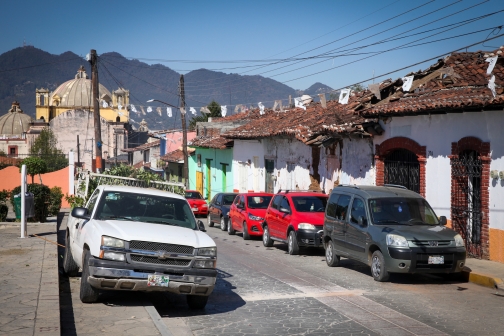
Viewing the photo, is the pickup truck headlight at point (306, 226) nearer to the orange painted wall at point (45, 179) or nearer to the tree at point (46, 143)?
the orange painted wall at point (45, 179)

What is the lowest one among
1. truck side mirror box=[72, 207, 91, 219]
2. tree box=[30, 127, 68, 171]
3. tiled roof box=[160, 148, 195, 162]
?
truck side mirror box=[72, 207, 91, 219]

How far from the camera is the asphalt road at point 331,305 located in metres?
9.28

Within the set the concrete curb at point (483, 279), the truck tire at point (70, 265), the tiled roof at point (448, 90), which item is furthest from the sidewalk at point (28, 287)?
the tiled roof at point (448, 90)

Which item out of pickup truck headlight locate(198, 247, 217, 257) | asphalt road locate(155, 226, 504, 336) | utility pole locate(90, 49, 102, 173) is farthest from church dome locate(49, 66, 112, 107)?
pickup truck headlight locate(198, 247, 217, 257)

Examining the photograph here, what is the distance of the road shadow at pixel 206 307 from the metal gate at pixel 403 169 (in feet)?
30.8

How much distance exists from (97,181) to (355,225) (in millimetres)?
6397

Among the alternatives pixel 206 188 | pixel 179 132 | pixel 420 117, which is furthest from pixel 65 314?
pixel 179 132

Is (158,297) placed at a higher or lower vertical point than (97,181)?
lower

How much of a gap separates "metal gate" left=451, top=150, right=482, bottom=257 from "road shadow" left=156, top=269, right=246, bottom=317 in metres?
7.88

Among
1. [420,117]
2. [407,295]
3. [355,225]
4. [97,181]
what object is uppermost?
[420,117]

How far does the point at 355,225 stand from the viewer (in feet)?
48.5

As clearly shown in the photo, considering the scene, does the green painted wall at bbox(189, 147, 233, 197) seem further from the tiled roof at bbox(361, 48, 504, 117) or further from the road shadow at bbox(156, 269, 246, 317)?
the road shadow at bbox(156, 269, 246, 317)

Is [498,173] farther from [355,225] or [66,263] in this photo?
[66,263]

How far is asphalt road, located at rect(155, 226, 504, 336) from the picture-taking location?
30.5 feet
